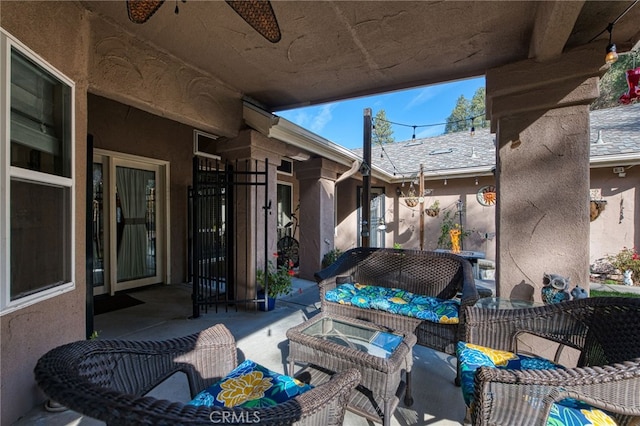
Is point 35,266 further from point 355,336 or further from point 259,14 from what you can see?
point 355,336

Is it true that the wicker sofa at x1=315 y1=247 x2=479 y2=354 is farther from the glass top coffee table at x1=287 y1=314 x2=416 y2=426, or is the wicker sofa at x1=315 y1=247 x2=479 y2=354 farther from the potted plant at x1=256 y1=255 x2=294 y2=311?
the potted plant at x1=256 y1=255 x2=294 y2=311

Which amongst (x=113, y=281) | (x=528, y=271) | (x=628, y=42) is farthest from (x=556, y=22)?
(x=113, y=281)

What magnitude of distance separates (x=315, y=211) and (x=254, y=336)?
257 cm

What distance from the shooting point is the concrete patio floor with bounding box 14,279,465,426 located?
183 centimetres

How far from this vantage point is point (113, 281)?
4.26 metres

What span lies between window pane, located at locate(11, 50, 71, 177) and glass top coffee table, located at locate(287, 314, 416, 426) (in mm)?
1928

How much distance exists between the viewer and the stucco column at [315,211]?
5.08 m

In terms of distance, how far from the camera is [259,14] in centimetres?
168

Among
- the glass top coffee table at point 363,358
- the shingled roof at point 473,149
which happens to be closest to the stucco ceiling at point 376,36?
the glass top coffee table at point 363,358

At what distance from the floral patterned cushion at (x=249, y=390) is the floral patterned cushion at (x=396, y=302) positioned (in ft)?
4.64

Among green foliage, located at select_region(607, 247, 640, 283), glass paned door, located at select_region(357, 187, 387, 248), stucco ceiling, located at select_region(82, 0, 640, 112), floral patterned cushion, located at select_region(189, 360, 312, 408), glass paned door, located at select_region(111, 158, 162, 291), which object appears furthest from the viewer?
glass paned door, located at select_region(357, 187, 387, 248)

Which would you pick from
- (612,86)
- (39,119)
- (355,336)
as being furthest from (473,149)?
(612,86)

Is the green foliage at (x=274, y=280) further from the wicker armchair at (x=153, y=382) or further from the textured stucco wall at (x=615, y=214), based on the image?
the textured stucco wall at (x=615, y=214)

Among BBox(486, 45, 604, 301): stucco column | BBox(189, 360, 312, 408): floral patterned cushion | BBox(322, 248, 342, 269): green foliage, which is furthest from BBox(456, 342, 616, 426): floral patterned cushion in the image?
BBox(322, 248, 342, 269): green foliage
